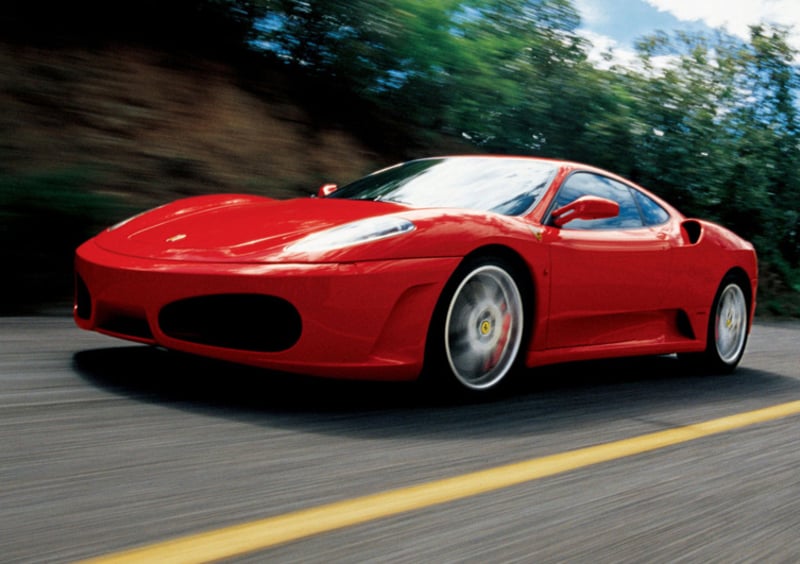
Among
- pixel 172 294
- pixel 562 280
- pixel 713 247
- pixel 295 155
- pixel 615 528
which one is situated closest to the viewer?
pixel 615 528

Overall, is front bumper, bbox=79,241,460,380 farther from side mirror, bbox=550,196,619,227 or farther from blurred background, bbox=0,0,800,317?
blurred background, bbox=0,0,800,317

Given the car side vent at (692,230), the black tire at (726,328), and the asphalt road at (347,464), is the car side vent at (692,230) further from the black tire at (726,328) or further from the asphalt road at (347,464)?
the asphalt road at (347,464)

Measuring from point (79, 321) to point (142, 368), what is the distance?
0.33m

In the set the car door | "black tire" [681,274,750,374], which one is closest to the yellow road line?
the car door

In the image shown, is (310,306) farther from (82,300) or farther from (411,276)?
(82,300)

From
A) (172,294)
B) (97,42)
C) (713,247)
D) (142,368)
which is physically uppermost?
(97,42)

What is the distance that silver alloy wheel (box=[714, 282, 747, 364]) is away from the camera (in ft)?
19.7

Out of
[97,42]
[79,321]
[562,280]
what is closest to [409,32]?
[97,42]

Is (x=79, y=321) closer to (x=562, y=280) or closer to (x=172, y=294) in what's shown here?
(x=172, y=294)

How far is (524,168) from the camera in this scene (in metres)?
4.93

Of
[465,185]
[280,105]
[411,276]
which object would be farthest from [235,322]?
[280,105]

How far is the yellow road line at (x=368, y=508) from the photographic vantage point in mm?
2119

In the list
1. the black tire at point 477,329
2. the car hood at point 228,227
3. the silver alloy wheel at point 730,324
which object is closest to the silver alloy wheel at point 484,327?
the black tire at point 477,329

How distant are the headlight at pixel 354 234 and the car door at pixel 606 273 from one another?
0.92m
